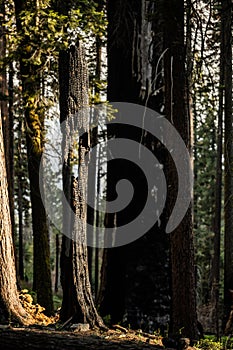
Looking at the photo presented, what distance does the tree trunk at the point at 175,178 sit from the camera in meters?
7.97

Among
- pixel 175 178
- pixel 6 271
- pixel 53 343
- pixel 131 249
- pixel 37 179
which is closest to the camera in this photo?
pixel 53 343

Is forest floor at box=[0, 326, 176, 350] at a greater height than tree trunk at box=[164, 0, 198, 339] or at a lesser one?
lesser

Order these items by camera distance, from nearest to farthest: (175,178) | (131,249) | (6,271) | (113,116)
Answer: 1. (6,271)
2. (175,178)
3. (131,249)
4. (113,116)

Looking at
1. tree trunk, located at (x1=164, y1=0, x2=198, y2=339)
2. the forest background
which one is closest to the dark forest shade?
the forest background

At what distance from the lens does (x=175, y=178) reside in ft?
26.5

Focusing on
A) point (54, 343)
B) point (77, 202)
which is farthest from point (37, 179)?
point (54, 343)

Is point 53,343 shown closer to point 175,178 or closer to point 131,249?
point 175,178

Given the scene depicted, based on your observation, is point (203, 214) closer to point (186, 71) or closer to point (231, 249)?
point (231, 249)

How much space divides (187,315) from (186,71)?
363cm

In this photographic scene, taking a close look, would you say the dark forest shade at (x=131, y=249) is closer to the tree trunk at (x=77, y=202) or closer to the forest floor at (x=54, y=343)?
the tree trunk at (x=77, y=202)

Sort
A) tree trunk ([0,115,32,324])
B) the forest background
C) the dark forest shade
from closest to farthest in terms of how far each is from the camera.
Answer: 1. tree trunk ([0,115,32,324])
2. the forest background
3. the dark forest shade

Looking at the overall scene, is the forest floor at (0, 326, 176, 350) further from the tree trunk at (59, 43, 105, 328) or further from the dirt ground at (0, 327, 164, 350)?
the tree trunk at (59, 43, 105, 328)

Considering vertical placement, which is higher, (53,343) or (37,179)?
(37,179)

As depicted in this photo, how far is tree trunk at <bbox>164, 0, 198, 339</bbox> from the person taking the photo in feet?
26.2
